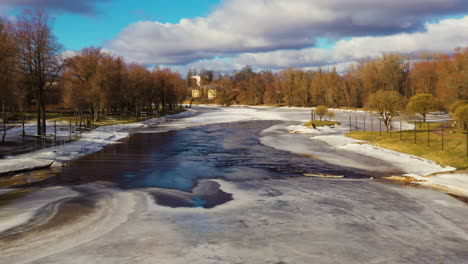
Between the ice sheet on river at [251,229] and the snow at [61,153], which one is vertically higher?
the snow at [61,153]

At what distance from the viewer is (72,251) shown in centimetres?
1495

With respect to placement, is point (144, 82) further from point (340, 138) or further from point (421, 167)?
point (421, 167)

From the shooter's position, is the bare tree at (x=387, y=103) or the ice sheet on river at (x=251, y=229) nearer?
the ice sheet on river at (x=251, y=229)

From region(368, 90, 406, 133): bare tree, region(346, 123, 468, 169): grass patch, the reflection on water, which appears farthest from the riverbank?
region(368, 90, 406, 133): bare tree

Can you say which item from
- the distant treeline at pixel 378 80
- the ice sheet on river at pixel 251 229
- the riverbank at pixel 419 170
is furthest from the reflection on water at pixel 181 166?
the distant treeline at pixel 378 80

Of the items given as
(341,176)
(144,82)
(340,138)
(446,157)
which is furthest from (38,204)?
(144,82)

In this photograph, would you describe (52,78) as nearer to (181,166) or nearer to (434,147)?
(181,166)

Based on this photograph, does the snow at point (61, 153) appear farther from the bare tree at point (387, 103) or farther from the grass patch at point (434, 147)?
the bare tree at point (387, 103)

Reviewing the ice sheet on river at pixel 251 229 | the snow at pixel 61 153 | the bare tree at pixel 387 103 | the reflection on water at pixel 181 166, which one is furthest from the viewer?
the bare tree at pixel 387 103

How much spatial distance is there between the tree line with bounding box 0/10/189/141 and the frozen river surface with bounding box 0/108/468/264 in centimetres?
1754

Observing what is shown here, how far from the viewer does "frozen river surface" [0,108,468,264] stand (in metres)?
15.0

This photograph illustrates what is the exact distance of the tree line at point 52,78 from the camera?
43375 mm

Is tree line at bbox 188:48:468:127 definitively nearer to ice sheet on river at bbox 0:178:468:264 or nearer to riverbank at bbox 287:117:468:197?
riverbank at bbox 287:117:468:197

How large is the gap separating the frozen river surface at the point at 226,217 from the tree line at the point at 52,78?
57.5ft
